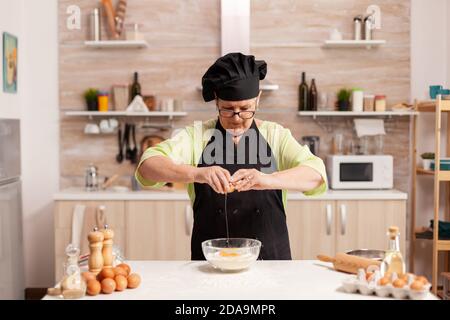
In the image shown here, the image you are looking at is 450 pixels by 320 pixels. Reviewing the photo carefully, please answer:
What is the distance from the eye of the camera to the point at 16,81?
3.54 m

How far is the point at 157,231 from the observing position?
3365 mm

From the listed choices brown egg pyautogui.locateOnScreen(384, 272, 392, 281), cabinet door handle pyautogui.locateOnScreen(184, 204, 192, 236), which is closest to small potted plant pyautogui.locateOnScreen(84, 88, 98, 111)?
cabinet door handle pyautogui.locateOnScreen(184, 204, 192, 236)

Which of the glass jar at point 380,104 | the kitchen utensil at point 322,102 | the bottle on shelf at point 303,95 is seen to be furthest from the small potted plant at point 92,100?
the glass jar at point 380,104

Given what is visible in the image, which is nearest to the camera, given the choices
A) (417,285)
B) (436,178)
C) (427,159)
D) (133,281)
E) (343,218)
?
(417,285)

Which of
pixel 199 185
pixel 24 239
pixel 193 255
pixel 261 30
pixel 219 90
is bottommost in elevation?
pixel 24 239

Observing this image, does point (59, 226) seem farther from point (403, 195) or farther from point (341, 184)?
point (403, 195)

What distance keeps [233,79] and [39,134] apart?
2.34 metres

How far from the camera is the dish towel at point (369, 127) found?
3646 mm

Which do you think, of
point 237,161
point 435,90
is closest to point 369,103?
point 435,90

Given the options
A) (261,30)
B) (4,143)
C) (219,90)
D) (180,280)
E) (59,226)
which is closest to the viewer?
(180,280)

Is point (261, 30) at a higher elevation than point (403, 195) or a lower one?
higher

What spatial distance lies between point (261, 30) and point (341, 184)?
1.03 metres

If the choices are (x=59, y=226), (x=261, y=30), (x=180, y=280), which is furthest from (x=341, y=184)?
(x=180, y=280)

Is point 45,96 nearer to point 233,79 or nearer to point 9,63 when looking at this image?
point 9,63
